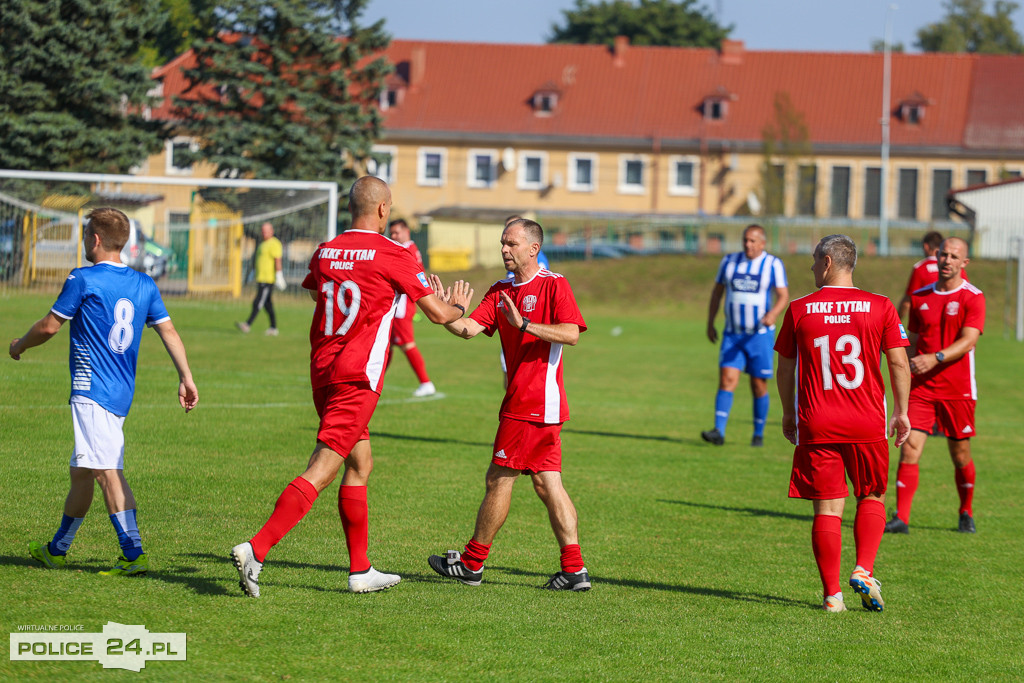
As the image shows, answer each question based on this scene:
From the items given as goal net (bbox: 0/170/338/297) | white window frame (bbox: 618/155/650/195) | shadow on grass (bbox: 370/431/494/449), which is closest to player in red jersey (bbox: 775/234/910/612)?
shadow on grass (bbox: 370/431/494/449)

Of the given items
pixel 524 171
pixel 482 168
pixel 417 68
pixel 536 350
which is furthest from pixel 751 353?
pixel 417 68

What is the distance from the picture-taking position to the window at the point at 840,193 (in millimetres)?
Answer: 61438

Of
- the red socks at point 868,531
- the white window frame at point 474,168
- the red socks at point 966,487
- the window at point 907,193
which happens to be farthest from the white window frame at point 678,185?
the red socks at point 868,531

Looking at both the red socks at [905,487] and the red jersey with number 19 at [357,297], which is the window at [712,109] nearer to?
the red socks at [905,487]

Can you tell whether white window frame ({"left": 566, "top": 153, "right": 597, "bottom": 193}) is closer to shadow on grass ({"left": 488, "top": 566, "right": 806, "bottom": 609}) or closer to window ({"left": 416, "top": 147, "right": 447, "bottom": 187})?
window ({"left": 416, "top": 147, "right": 447, "bottom": 187})

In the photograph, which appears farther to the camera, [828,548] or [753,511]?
[753,511]

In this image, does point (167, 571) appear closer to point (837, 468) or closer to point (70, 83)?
point (837, 468)

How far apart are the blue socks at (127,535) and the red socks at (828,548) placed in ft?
11.7

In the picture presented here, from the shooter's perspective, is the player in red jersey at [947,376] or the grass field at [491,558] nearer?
the grass field at [491,558]

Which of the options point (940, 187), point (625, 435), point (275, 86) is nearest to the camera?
point (625, 435)

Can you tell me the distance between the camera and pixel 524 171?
62.9 m

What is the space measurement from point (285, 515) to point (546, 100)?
5877 centimetres

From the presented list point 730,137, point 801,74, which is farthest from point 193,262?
point 801,74

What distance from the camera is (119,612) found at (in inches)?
208
